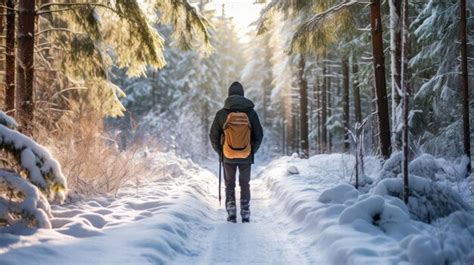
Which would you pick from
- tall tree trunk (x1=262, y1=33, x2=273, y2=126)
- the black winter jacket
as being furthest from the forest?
tall tree trunk (x1=262, y1=33, x2=273, y2=126)

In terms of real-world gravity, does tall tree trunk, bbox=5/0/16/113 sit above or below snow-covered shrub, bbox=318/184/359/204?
above

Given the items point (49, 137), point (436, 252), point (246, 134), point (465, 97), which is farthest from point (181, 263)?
point (465, 97)

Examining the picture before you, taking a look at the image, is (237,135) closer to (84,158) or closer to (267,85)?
(84,158)

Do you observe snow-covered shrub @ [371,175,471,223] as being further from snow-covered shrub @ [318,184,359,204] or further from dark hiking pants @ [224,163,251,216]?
dark hiking pants @ [224,163,251,216]

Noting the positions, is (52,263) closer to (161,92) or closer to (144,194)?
(144,194)

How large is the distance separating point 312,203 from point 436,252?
10.9ft

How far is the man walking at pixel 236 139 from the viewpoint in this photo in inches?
286

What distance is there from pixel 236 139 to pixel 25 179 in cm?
340

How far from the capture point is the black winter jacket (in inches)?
289

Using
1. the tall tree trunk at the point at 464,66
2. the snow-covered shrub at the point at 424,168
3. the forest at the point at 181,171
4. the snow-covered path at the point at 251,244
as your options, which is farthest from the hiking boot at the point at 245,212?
the tall tree trunk at the point at 464,66

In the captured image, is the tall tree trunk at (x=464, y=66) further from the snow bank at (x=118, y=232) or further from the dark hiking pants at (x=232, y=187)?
the snow bank at (x=118, y=232)

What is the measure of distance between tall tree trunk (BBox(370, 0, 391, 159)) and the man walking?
13.9 feet

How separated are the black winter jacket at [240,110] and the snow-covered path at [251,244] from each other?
108cm

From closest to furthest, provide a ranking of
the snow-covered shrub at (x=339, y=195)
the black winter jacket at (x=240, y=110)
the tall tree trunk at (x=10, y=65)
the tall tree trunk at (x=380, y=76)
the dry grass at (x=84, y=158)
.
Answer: the snow-covered shrub at (x=339, y=195) → the black winter jacket at (x=240, y=110) → the tall tree trunk at (x=10, y=65) → the dry grass at (x=84, y=158) → the tall tree trunk at (x=380, y=76)
